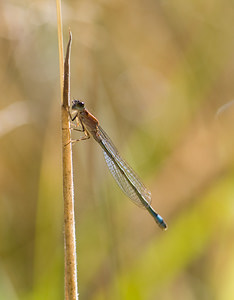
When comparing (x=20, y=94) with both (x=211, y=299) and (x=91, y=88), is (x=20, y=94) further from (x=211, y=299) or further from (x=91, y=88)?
(x=211, y=299)

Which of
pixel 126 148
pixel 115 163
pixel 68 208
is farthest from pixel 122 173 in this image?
pixel 68 208

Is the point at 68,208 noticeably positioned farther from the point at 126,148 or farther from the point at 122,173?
the point at 126,148

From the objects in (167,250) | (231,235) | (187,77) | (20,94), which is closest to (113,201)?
Answer: (167,250)

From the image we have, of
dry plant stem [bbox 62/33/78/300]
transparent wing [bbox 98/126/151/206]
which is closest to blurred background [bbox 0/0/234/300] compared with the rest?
transparent wing [bbox 98/126/151/206]

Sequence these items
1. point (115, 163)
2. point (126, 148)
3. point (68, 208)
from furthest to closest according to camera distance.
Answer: point (126, 148)
point (115, 163)
point (68, 208)

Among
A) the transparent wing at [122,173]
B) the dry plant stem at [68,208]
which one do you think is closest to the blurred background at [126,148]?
the transparent wing at [122,173]
